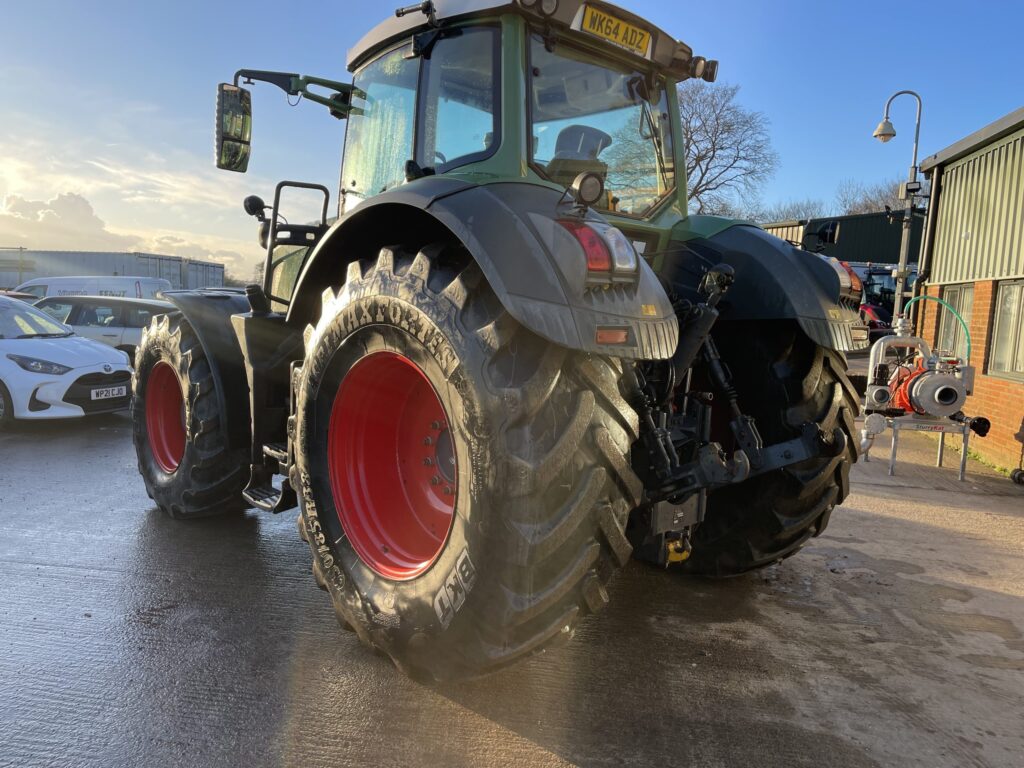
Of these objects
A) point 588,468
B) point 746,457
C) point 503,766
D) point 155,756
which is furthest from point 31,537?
point 746,457

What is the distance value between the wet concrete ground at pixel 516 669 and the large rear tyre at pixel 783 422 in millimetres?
400

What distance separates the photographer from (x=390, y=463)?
3.11 metres

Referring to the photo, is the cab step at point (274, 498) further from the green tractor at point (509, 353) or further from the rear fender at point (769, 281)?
the rear fender at point (769, 281)

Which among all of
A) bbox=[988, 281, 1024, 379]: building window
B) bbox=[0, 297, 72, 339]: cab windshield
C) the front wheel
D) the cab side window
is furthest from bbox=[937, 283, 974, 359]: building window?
bbox=[0, 297, 72, 339]: cab windshield

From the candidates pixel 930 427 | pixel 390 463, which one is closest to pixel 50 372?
pixel 390 463

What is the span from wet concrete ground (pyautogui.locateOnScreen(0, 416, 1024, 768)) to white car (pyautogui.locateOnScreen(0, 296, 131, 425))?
3.93 metres

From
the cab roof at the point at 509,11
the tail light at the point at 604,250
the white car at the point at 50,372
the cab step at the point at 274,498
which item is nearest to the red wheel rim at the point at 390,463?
the cab step at the point at 274,498

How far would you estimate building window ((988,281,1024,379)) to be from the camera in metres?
7.27

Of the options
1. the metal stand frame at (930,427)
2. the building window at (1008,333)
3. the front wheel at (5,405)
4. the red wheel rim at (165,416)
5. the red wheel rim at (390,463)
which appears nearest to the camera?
the red wheel rim at (390,463)

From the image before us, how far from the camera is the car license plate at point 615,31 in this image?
120 inches

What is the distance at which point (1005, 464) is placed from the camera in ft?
23.1

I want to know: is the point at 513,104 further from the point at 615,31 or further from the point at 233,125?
the point at 233,125

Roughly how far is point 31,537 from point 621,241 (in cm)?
407

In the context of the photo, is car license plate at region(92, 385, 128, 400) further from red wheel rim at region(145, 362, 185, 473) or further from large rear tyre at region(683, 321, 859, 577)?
large rear tyre at region(683, 321, 859, 577)
